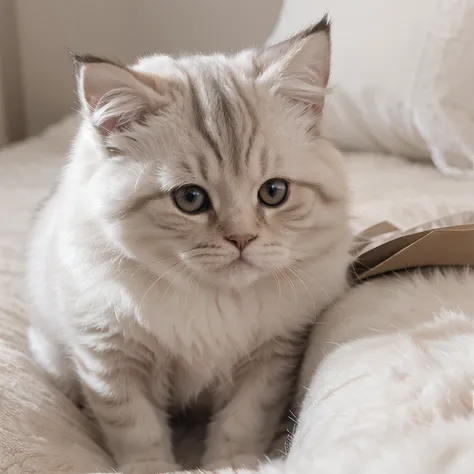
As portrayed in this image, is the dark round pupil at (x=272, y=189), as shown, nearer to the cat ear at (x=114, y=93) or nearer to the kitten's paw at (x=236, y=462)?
the cat ear at (x=114, y=93)

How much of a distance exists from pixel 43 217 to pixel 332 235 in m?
0.59

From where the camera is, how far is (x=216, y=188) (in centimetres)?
89

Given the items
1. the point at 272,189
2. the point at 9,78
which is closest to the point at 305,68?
the point at 272,189

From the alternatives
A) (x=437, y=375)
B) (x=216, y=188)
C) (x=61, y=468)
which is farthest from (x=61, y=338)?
(x=437, y=375)

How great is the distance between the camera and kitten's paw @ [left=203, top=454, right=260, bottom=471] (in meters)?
0.92

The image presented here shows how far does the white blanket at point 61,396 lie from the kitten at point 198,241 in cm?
8

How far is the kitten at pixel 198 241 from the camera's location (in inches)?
35.1

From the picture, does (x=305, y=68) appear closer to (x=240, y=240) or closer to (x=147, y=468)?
(x=240, y=240)

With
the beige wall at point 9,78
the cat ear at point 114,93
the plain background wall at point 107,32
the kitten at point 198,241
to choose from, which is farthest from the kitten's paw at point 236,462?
the beige wall at point 9,78

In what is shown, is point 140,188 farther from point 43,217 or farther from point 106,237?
point 43,217

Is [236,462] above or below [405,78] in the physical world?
below

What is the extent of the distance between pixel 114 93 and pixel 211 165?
0.17 meters

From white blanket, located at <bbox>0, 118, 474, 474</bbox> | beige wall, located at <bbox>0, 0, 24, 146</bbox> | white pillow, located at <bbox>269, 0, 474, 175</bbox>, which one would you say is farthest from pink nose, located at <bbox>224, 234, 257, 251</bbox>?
beige wall, located at <bbox>0, 0, 24, 146</bbox>

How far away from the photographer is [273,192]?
0.93 meters
